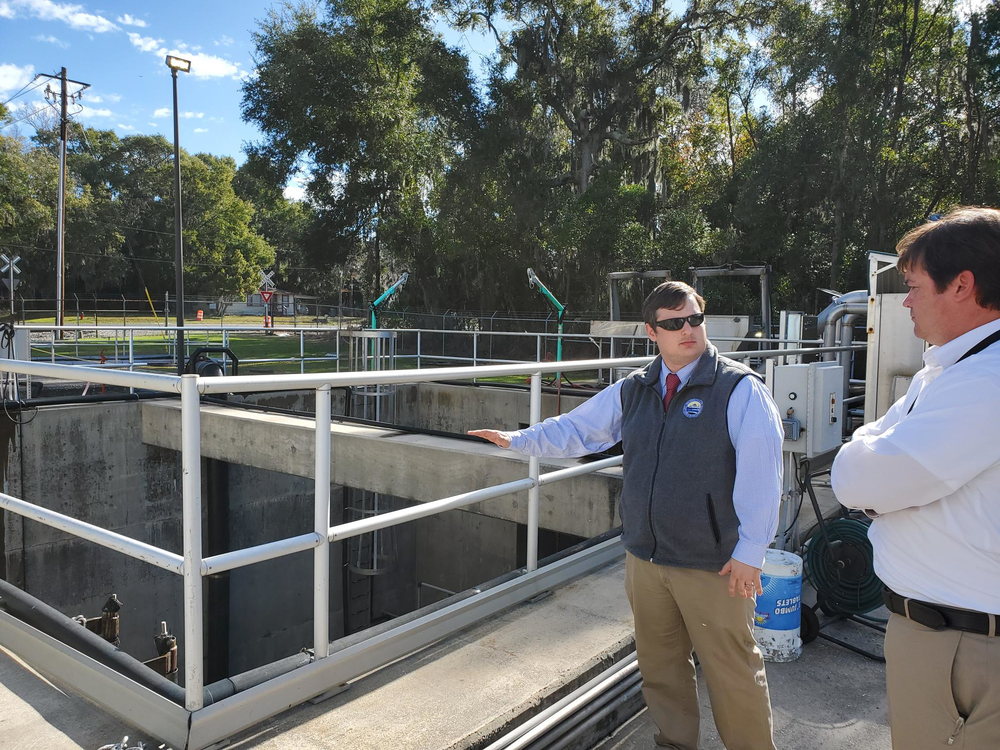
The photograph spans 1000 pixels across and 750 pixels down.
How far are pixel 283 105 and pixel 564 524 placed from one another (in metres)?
29.4

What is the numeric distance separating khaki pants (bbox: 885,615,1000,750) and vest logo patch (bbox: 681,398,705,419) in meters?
0.84

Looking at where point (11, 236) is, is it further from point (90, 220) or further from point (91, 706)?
point (91, 706)

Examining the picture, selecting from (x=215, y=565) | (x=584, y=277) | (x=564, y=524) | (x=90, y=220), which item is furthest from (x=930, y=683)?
(x=90, y=220)

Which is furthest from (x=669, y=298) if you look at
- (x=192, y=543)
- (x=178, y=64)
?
(x=178, y=64)

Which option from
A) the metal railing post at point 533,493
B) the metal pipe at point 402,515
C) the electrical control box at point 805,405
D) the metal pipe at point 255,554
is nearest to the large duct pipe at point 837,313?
the electrical control box at point 805,405

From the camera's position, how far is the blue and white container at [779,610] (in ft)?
11.1

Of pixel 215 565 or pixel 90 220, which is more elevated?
pixel 90 220

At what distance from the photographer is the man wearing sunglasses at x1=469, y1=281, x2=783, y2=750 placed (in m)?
2.25

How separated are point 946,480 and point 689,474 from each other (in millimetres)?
852

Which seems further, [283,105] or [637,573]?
[283,105]

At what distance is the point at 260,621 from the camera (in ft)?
33.8

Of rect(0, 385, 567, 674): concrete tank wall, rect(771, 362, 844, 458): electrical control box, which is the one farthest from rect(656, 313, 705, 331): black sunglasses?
rect(0, 385, 567, 674): concrete tank wall

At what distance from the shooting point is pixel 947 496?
1.58 meters

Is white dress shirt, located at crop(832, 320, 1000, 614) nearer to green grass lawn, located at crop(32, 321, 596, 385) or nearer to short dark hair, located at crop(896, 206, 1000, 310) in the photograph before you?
short dark hair, located at crop(896, 206, 1000, 310)
